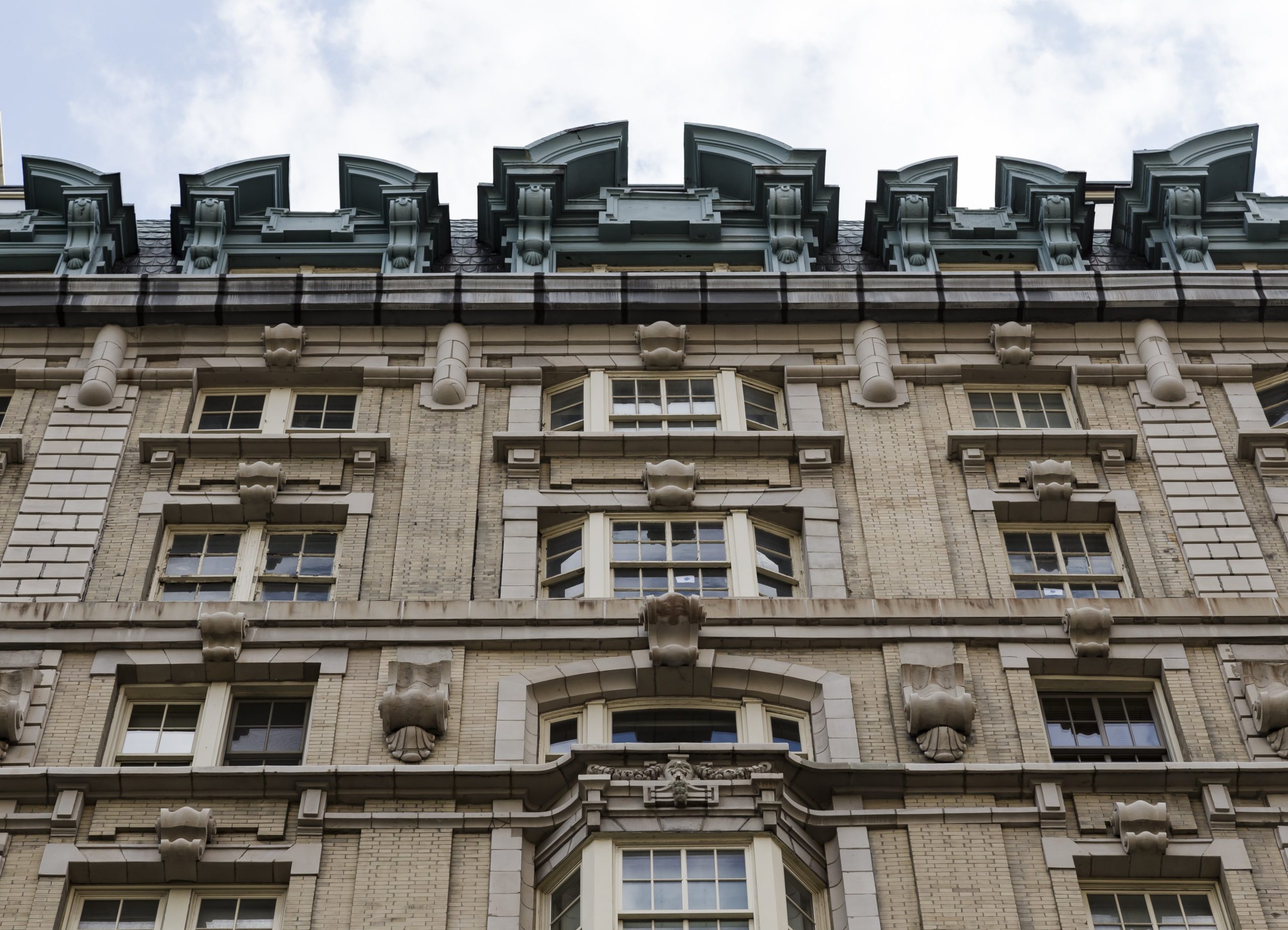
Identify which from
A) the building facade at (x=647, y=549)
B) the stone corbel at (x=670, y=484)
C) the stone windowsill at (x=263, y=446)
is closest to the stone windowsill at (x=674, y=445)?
the building facade at (x=647, y=549)

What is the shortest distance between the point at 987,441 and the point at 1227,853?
8.10m

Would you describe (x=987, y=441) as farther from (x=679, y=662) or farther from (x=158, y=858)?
(x=158, y=858)

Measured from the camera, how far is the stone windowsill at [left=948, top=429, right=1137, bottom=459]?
28.7 meters

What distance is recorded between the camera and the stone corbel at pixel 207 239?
106 ft

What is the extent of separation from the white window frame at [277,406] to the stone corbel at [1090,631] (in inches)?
430

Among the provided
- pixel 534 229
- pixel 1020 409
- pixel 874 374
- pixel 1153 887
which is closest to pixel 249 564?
pixel 534 229

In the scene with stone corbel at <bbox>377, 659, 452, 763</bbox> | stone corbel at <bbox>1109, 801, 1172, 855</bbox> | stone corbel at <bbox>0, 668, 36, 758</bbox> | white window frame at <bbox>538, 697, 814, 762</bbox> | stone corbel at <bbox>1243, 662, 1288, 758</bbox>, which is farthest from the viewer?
white window frame at <bbox>538, 697, 814, 762</bbox>

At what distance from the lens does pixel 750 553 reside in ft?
88.3

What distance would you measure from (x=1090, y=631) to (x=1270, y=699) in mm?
2381

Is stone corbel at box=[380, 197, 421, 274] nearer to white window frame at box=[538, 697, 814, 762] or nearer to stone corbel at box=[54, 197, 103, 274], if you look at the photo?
stone corbel at box=[54, 197, 103, 274]

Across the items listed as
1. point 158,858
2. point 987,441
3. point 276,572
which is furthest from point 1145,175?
point 158,858

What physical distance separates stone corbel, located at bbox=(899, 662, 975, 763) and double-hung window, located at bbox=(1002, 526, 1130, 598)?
2.80 m

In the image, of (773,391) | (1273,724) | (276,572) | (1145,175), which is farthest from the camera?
(1145,175)

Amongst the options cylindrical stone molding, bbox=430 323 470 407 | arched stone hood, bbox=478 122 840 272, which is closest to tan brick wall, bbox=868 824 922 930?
cylindrical stone molding, bbox=430 323 470 407
